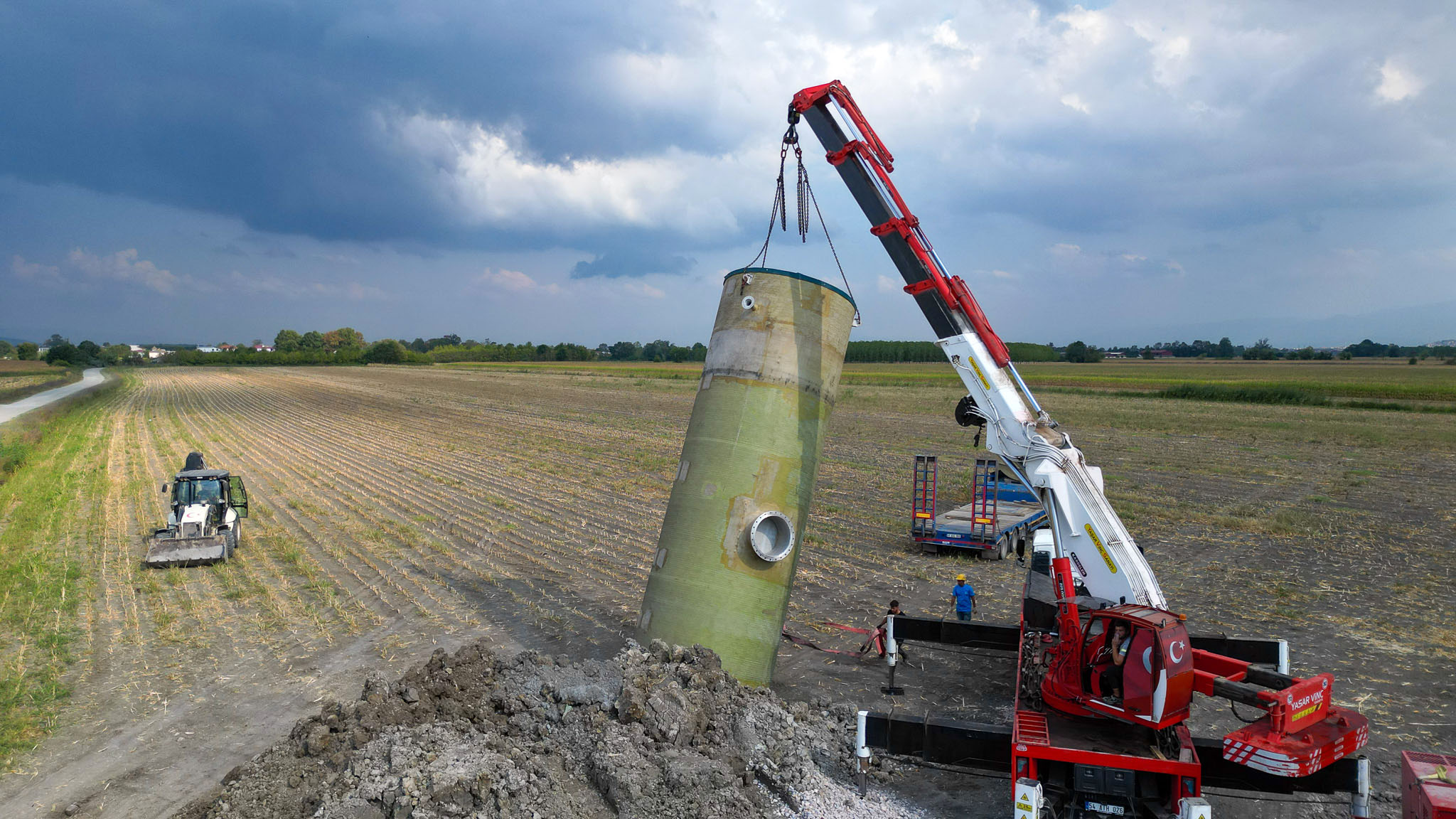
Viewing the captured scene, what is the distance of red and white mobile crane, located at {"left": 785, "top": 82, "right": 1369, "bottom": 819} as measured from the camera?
728 centimetres

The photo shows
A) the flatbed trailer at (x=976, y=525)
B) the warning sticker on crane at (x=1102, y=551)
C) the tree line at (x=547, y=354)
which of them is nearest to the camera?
the warning sticker on crane at (x=1102, y=551)

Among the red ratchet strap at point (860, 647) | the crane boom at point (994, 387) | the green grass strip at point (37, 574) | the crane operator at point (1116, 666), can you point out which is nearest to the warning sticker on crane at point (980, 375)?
the crane boom at point (994, 387)

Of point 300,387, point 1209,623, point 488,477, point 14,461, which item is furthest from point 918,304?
point 300,387

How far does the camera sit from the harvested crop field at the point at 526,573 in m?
10.9

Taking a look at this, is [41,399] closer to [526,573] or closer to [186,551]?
[186,551]

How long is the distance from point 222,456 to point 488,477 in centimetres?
1358

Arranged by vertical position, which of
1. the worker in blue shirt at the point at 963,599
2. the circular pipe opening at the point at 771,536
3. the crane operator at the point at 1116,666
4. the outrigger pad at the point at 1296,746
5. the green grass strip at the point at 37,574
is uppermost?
the circular pipe opening at the point at 771,536

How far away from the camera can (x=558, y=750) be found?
8406 millimetres

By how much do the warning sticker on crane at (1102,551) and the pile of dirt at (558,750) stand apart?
3516 millimetres

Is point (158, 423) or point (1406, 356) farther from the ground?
point (1406, 356)

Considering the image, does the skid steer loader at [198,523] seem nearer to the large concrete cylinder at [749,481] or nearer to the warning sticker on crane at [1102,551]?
the large concrete cylinder at [749,481]

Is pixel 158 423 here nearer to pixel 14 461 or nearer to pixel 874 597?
pixel 14 461

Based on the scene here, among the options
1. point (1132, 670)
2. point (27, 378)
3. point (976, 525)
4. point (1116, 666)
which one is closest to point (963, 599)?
point (1116, 666)

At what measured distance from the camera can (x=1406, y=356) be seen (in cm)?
17150
